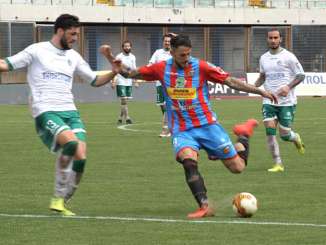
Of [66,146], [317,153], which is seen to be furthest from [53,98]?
[317,153]

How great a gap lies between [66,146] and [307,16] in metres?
49.0

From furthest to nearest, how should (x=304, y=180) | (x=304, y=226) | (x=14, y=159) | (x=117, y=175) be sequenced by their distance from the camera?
(x=14, y=159), (x=117, y=175), (x=304, y=180), (x=304, y=226)

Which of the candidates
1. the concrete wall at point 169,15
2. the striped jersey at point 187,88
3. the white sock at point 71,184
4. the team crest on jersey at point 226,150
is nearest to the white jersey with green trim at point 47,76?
the white sock at point 71,184

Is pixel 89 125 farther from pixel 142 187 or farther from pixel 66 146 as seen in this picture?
pixel 66 146

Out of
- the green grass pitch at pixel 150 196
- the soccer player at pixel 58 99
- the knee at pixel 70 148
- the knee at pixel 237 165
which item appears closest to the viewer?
the green grass pitch at pixel 150 196

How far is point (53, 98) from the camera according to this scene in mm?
11312

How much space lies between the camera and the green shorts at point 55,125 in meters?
11.2

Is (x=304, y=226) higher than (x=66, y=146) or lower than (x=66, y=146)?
lower

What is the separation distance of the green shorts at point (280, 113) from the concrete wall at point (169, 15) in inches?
1390

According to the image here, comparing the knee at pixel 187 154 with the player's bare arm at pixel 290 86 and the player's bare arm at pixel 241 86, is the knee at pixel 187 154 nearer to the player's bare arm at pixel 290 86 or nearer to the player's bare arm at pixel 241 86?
the player's bare arm at pixel 241 86

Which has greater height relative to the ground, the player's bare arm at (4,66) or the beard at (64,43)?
the beard at (64,43)

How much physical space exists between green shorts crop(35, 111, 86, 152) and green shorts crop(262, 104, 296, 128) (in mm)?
5611

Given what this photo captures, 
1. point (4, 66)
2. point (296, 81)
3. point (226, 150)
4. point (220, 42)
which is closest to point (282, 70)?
point (296, 81)

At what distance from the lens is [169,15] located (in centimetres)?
5547
